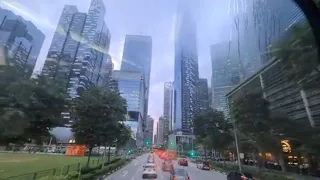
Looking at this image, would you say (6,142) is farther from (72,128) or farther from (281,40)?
(72,128)

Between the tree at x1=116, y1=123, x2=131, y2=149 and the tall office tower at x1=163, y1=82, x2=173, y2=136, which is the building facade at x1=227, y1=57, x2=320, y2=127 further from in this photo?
the tall office tower at x1=163, y1=82, x2=173, y2=136

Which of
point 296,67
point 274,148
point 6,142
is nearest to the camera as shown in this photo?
point 6,142

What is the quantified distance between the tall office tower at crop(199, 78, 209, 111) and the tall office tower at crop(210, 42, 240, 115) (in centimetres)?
240

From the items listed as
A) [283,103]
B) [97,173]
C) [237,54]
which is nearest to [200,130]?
[283,103]

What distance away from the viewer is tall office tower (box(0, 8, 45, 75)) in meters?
9.05

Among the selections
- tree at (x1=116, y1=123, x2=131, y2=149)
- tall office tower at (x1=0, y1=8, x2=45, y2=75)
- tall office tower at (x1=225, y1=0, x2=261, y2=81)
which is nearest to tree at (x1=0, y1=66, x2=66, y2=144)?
tall office tower at (x1=0, y1=8, x2=45, y2=75)

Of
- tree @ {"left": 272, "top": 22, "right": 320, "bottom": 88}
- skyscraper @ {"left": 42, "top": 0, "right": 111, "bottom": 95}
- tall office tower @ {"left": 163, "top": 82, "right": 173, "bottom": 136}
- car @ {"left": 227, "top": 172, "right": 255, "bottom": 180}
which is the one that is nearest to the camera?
tree @ {"left": 272, "top": 22, "right": 320, "bottom": 88}

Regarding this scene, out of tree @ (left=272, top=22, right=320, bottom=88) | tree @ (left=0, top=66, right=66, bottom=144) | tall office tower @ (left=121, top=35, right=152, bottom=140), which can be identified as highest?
tall office tower @ (left=121, top=35, right=152, bottom=140)

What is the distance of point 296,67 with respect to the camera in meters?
12.5

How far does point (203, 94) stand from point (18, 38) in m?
51.6

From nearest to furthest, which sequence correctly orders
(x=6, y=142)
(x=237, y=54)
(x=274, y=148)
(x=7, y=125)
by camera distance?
(x=7, y=125) < (x=6, y=142) < (x=237, y=54) < (x=274, y=148)

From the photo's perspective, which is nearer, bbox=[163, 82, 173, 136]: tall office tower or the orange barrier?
the orange barrier

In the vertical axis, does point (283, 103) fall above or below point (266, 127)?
above

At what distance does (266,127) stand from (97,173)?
20.1m
